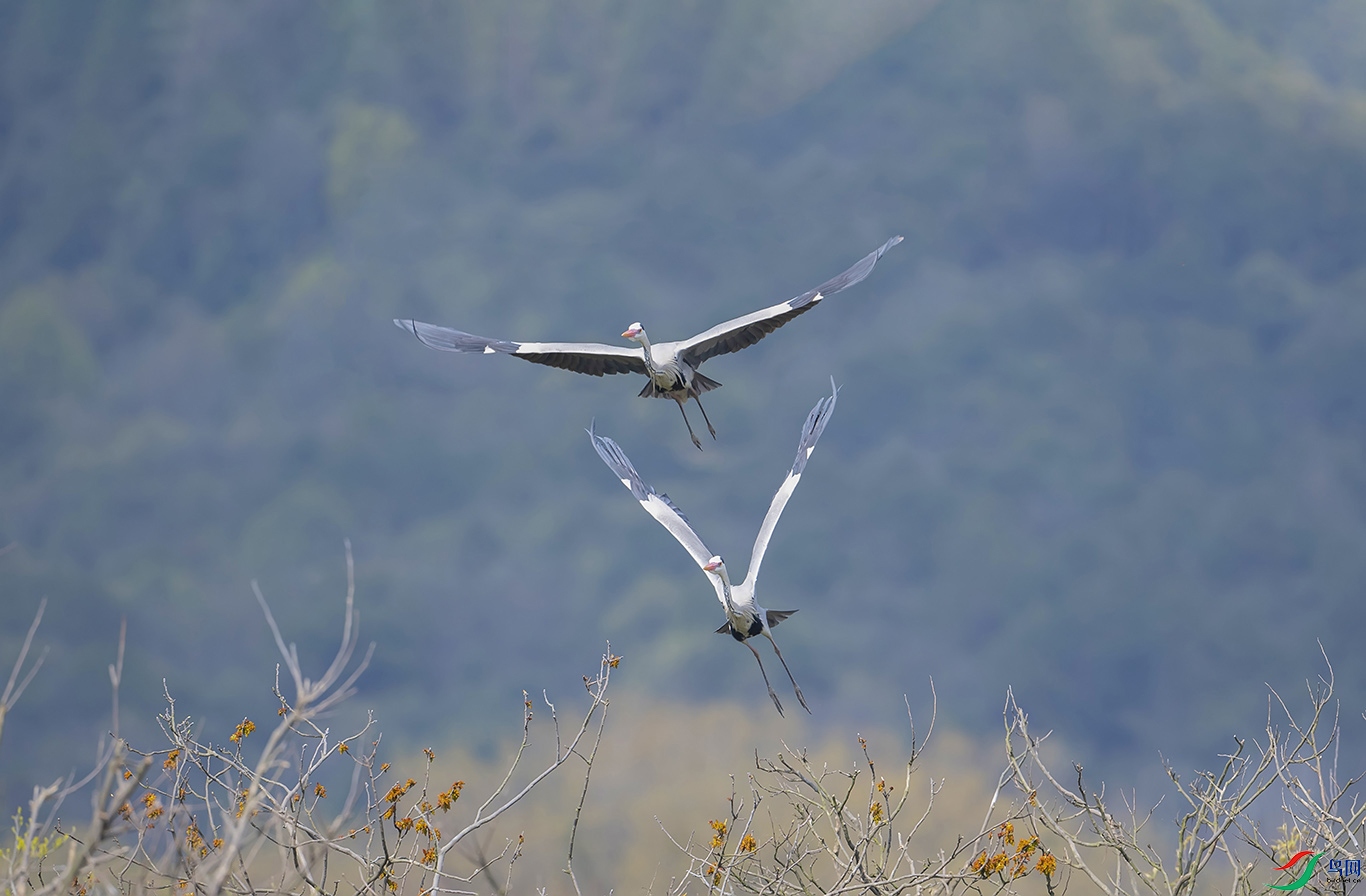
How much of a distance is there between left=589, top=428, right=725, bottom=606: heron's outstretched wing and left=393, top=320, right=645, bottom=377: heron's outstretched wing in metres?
1.32

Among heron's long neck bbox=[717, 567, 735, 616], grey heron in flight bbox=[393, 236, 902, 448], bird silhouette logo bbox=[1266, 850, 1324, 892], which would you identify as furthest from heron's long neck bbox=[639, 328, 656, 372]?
bird silhouette logo bbox=[1266, 850, 1324, 892]

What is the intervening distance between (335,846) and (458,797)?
1.18 metres

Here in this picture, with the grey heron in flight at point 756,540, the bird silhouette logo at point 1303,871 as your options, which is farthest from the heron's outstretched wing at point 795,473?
the bird silhouette logo at point 1303,871

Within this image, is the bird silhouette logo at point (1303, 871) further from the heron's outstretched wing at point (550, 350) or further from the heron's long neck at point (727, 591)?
the heron's outstretched wing at point (550, 350)

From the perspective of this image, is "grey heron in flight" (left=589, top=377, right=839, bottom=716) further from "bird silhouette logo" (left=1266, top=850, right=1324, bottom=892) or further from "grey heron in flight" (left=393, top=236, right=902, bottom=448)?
"bird silhouette logo" (left=1266, top=850, right=1324, bottom=892)

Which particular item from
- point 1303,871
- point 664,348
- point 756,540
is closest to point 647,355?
point 664,348

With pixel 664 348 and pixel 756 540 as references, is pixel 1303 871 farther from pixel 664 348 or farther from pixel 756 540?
pixel 664 348

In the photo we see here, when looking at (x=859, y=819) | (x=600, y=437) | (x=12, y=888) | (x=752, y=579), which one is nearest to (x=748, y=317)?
(x=600, y=437)

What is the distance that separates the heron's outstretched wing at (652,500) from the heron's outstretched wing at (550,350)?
132 cm

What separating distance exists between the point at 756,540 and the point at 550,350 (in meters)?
3.80

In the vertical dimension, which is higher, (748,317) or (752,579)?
(748,317)

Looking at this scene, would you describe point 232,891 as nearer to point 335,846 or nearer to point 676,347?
point 335,846

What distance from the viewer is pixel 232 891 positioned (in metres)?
9.48

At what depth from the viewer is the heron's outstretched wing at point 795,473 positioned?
14.8 m
